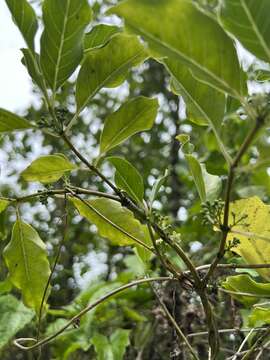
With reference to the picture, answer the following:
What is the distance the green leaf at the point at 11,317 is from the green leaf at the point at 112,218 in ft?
1.52

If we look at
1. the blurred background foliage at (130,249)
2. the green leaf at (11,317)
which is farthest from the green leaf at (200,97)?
the green leaf at (11,317)

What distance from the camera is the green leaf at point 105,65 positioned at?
61cm

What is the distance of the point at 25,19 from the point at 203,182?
0.25 meters

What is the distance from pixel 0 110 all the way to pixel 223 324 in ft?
3.12

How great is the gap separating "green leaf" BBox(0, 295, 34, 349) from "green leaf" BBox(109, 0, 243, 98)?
2.64 ft

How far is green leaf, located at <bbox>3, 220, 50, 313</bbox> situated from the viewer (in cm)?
77

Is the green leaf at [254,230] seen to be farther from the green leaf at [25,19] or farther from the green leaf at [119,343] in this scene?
the green leaf at [119,343]

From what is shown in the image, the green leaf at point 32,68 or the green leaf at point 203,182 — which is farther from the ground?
the green leaf at point 32,68

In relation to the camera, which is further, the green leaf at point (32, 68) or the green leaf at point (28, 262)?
the green leaf at point (28, 262)

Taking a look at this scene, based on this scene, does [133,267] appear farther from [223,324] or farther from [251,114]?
[251,114]

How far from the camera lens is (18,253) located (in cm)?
78

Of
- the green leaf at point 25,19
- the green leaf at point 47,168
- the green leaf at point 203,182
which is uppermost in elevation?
the green leaf at point 25,19

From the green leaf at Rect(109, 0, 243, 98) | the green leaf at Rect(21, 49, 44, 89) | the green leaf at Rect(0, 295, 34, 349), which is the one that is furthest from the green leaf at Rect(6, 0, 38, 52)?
the green leaf at Rect(0, 295, 34, 349)

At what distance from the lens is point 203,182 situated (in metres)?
0.64
